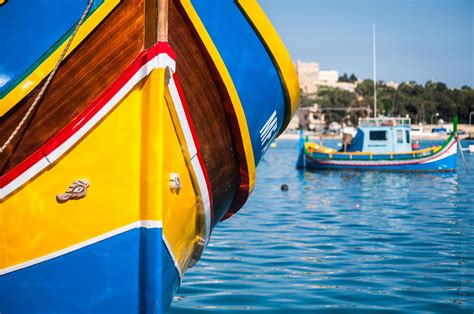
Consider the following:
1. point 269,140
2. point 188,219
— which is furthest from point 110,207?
point 269,140

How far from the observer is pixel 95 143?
4.20 metres

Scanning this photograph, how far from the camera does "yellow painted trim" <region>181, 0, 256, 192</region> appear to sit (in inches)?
172

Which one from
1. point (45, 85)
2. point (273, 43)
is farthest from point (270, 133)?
point (45, 85)

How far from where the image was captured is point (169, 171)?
4352 millimetres

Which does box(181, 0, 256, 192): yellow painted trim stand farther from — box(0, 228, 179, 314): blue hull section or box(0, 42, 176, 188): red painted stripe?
box(0, 228, 179, 314): blue hull section

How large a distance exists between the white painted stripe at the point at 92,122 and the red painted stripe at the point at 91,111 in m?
0.01

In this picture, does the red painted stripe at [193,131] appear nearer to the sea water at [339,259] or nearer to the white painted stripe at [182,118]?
the white painted stripe at [182,118]

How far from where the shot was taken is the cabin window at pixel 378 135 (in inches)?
1240

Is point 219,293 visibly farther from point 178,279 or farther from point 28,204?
point 28,204

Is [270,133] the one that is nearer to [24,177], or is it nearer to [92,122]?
[92,122]

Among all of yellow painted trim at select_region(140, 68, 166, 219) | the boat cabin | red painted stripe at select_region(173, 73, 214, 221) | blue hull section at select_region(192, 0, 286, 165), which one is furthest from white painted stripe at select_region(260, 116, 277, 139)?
the boat cabin

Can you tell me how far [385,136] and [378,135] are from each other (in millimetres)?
324

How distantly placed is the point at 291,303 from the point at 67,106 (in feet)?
13.8

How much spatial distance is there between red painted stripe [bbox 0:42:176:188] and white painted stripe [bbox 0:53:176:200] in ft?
0.05
